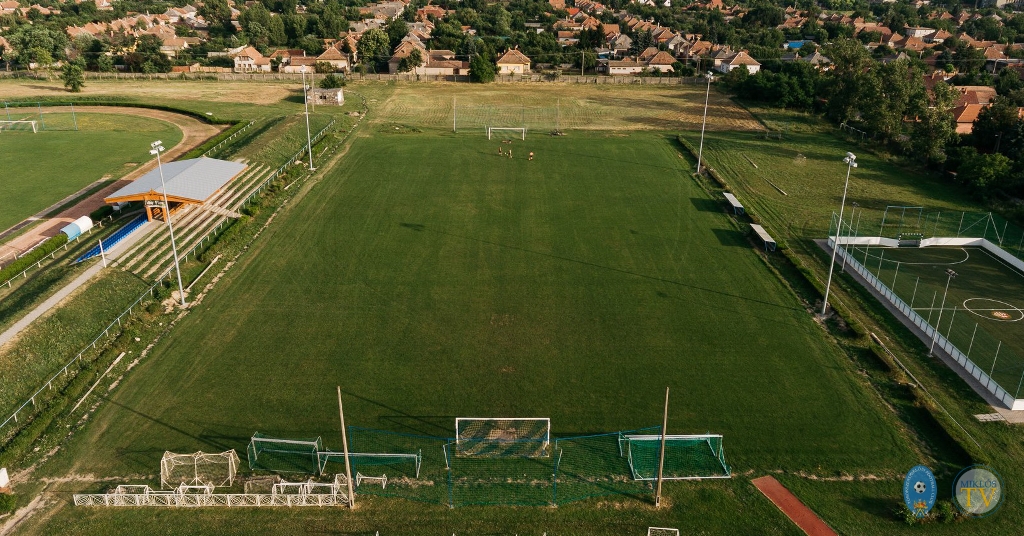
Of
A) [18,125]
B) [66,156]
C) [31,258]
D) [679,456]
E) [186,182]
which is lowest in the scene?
[679,456]

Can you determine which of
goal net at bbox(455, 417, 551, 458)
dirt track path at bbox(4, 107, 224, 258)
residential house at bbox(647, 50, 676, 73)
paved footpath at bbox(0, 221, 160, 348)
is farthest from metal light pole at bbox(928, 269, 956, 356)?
residential house at bbox(647, 50, 676, 73)

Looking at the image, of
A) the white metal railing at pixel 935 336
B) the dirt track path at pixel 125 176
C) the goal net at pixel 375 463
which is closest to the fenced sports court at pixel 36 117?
the dirt track path at pixel 125 176

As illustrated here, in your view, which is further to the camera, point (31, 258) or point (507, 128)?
point (507, 128)

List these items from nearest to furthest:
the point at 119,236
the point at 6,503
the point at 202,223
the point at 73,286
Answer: the point at 6,503
the point at 73,286
the point at 119,236
the point at 202,223

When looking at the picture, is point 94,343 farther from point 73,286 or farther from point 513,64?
point 513,64

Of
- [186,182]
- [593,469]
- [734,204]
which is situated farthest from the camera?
[734,204]

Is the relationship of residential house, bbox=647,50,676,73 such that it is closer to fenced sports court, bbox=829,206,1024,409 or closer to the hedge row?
fenced sports court, bbox=829,206,1024,409

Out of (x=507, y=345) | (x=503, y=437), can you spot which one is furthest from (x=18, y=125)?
(x=503, y=437)

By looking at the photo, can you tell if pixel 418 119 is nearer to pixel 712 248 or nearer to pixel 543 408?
pixel 712 248
